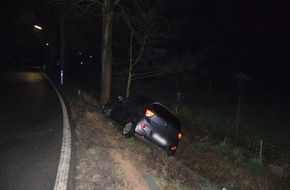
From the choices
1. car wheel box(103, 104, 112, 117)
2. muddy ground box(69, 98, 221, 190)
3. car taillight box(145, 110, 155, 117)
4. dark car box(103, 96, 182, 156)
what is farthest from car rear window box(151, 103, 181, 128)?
car wheel box(103, 104, 112, 117)

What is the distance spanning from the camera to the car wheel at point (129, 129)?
9997 mm

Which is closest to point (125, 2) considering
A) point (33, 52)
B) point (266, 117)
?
point (266, 117)

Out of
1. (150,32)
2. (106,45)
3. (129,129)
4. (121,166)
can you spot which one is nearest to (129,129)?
(129,129)

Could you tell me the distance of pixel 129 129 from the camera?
10180 millimetres

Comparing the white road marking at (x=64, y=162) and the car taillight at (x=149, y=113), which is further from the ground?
the car taillight at (x=149, y=113)

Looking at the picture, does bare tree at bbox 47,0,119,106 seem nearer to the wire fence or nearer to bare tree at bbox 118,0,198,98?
bare tree at bbox 118,0,198,98

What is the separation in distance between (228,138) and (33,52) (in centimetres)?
7965

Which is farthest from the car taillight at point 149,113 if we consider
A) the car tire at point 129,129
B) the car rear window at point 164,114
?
the car tire at point 129,129

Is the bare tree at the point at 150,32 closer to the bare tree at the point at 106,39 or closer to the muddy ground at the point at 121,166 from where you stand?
the bare tree at the point at 106,39

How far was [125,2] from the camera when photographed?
59.9ft

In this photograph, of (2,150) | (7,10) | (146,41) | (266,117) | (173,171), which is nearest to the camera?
(2,150)

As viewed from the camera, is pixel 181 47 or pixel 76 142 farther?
pixel 181 47

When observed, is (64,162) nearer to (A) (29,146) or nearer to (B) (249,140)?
(A) (29,146)

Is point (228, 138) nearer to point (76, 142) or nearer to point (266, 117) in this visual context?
point (76, 142)
